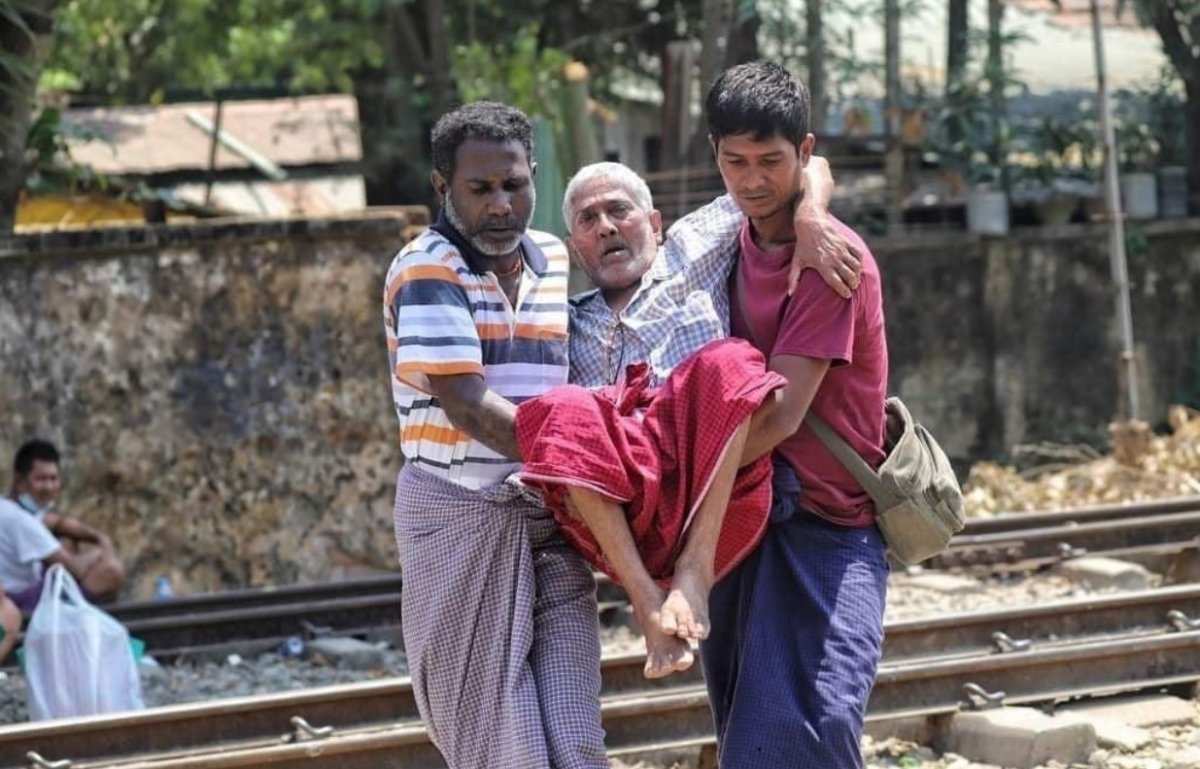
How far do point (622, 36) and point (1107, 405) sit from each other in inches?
214

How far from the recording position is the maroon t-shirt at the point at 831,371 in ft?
12.6

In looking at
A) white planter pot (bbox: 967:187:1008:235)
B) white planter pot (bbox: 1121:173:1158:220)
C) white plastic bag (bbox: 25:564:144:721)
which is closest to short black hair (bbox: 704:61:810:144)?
white plastic bag (bbox: 25:564:144:721)

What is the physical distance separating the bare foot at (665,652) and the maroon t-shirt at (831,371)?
500mm

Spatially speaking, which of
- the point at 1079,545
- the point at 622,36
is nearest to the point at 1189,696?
the point at 1079,545

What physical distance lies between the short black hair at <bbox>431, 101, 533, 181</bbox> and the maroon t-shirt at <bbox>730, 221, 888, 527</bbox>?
518 mm

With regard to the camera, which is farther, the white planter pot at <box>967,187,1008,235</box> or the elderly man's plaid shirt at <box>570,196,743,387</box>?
the white planter pot at <box>967,187,1008,235</box>

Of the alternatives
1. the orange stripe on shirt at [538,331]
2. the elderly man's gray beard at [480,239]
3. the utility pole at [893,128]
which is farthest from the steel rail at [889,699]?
the utility pole at [893,128]

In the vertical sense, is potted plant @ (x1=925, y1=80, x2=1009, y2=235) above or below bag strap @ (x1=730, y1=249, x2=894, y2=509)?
above

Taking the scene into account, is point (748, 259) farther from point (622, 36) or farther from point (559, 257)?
point (622, 36)

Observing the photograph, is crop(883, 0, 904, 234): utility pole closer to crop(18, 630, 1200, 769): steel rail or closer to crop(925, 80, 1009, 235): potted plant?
crop(925, 80, 1009, 235): potted plant

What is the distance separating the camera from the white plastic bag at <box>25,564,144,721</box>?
709 cm

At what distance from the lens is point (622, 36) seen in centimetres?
1694

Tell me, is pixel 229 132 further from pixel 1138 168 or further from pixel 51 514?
pixel 51 514

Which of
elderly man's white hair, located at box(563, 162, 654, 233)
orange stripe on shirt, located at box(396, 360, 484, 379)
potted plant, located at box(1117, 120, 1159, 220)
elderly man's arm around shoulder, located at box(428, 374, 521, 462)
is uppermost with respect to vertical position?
potted plant, located at box(1117, 120, 1159, 220)
